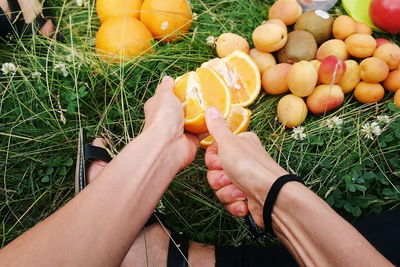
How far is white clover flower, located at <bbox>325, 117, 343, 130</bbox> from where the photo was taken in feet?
5.68

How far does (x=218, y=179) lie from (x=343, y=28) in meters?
0.94

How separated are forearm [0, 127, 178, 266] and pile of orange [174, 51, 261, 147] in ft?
1.05

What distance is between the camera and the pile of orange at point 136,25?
1860 mm

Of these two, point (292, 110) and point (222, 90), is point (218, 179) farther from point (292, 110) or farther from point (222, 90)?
point (292, 110)

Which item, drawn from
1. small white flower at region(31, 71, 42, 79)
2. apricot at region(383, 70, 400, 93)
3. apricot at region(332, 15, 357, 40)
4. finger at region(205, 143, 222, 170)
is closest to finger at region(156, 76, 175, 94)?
finger at region(205, 143, 222, 170)

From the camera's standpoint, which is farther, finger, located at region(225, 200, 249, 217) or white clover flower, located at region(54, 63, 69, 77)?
white clover flower, located at region(54, 63, 69, 77)

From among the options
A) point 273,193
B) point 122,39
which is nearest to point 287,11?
point 122,39

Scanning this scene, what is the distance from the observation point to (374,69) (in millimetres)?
1676

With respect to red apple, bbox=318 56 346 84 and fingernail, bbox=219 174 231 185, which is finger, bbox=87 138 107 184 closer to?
fingernail, bbox=219 174 231 185

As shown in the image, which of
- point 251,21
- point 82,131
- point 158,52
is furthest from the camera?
point 251,21

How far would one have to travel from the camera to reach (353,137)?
1784mm

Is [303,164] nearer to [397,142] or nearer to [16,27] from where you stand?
[397,142]

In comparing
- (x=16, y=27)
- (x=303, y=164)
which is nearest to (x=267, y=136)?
(x=303, y=164)

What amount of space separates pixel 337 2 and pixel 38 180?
1.77 m
